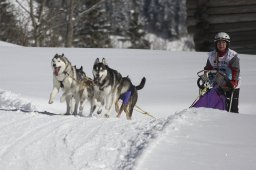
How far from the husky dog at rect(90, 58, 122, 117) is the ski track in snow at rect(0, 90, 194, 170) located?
86 cm

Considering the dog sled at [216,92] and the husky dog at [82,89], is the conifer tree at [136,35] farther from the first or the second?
the dog sled at [216,92]

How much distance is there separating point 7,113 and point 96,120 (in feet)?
4.31

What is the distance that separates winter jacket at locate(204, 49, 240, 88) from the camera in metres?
7.06

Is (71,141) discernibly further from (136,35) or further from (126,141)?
(136,35)

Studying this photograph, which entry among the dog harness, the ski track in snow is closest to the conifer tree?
the dog harness

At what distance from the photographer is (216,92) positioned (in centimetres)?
700

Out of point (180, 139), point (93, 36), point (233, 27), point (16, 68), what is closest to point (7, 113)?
point (180, 139)

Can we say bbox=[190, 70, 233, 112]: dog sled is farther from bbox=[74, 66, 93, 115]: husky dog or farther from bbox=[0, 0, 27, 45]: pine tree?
bbox=[0, 0, 27, 45]: pine tree

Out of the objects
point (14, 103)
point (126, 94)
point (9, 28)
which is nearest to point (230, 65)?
point (126, 94)

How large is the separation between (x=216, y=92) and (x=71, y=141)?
252cm

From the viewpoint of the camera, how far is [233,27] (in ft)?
47.2

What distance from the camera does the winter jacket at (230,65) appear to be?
706cm

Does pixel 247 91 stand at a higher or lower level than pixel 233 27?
lower

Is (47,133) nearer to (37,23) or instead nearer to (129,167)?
A: (129,167)
